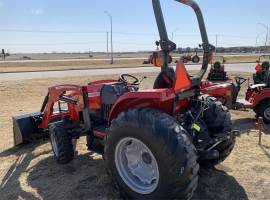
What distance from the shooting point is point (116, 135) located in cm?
388

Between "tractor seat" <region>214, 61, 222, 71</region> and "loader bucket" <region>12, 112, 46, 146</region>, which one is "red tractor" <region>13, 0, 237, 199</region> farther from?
"tractor seat" <region>214, 61, 222, 71</region>

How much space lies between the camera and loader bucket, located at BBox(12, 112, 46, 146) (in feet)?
20.9

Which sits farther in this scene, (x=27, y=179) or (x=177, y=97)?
(x=27, y=179)

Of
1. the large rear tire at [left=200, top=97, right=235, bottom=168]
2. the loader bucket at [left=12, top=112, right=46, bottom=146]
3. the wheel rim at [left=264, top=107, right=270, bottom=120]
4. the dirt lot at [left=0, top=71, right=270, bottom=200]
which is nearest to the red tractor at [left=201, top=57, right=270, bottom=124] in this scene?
the wheel rim at [left=264, top=107, right=270, bottom=120]

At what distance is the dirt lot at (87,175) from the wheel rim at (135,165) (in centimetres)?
35

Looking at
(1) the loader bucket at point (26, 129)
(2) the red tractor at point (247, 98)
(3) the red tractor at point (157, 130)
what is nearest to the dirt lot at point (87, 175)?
(1) the loader bucket at point (26, 129)

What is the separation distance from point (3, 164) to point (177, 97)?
3.37m

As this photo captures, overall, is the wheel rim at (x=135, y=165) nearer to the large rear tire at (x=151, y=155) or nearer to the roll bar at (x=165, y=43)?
the large rear tire at (x=151, y=155)

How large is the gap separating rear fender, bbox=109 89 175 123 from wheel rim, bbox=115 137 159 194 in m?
0.46

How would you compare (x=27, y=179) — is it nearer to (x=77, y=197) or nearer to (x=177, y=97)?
(x=77, y=197)

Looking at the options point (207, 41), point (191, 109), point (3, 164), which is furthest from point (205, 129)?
point (3, 164)

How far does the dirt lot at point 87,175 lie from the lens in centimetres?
432

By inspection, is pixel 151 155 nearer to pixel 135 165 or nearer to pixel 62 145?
pixel 135 165

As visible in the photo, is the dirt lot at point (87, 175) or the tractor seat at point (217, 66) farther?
the tractor seat at point (217, 66)
